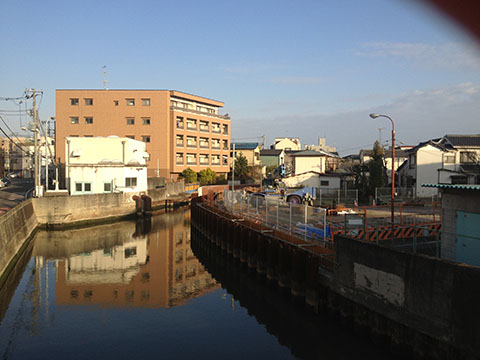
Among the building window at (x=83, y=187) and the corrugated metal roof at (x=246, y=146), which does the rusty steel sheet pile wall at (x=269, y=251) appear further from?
the corrugated metal roof at (x=246, y=146)

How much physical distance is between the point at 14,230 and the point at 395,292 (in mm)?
21076

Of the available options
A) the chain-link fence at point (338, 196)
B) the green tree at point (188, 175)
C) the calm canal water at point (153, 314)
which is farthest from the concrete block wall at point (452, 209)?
the green tree at point (188, 175)

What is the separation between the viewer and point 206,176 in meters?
60.5

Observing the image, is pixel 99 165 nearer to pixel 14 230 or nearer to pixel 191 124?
pixel 14 230

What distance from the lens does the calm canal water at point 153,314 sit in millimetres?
12242

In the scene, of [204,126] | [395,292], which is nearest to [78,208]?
[395,292]

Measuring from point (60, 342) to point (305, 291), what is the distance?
8.76m

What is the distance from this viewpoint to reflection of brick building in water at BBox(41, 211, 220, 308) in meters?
17.3

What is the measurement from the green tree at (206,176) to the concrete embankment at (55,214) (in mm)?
14011

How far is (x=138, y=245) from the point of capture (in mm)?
28156

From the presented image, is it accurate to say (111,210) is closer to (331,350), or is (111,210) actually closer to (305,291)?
(305,291)

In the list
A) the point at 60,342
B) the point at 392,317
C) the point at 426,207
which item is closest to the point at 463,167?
the point at 426,207

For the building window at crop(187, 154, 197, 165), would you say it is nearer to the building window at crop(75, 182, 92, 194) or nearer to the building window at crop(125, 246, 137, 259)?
the building window at crop(75, 182, 92, 194)

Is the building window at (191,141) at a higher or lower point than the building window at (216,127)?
lower
